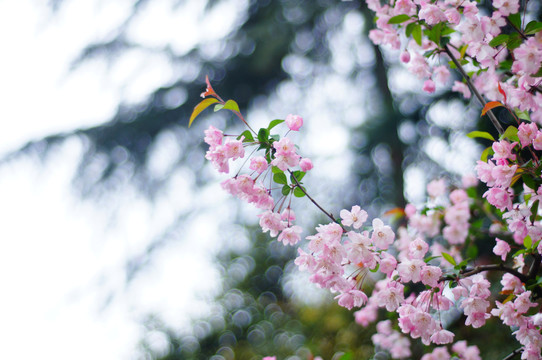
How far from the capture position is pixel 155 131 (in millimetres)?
2986

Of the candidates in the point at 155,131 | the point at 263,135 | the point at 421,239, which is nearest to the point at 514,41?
the point at 421,239

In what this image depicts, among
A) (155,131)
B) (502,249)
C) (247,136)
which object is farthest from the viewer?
(155,131)

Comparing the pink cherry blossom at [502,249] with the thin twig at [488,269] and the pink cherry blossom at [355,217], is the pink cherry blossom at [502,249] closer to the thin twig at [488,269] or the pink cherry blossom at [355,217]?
the thin twig at [488,269]

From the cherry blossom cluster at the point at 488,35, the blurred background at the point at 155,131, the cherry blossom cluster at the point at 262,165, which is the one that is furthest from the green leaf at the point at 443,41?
the blurred background at the point at 155,131

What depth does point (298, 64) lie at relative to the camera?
3.31m

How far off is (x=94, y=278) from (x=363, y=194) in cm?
212

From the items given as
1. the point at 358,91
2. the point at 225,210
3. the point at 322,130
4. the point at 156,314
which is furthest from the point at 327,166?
the point at 156,314

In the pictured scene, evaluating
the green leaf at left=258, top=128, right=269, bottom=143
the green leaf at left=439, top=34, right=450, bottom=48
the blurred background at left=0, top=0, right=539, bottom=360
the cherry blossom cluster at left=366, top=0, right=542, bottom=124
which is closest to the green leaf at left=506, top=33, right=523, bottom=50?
the cherry blossom cluster at left=366, top=0, right=542, bottom=124

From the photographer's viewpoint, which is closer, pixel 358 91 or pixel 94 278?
pixel 94 278

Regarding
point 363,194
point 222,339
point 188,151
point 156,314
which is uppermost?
point 188,151

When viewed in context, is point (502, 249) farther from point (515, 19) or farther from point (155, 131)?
point (155, 131)

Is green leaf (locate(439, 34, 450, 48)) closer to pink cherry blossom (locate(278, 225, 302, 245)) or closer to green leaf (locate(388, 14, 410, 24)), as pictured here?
green leaf (locate(388, 14, 410, 24))

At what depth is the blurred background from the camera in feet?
9.56

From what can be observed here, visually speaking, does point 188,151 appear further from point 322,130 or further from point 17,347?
point 17,347
